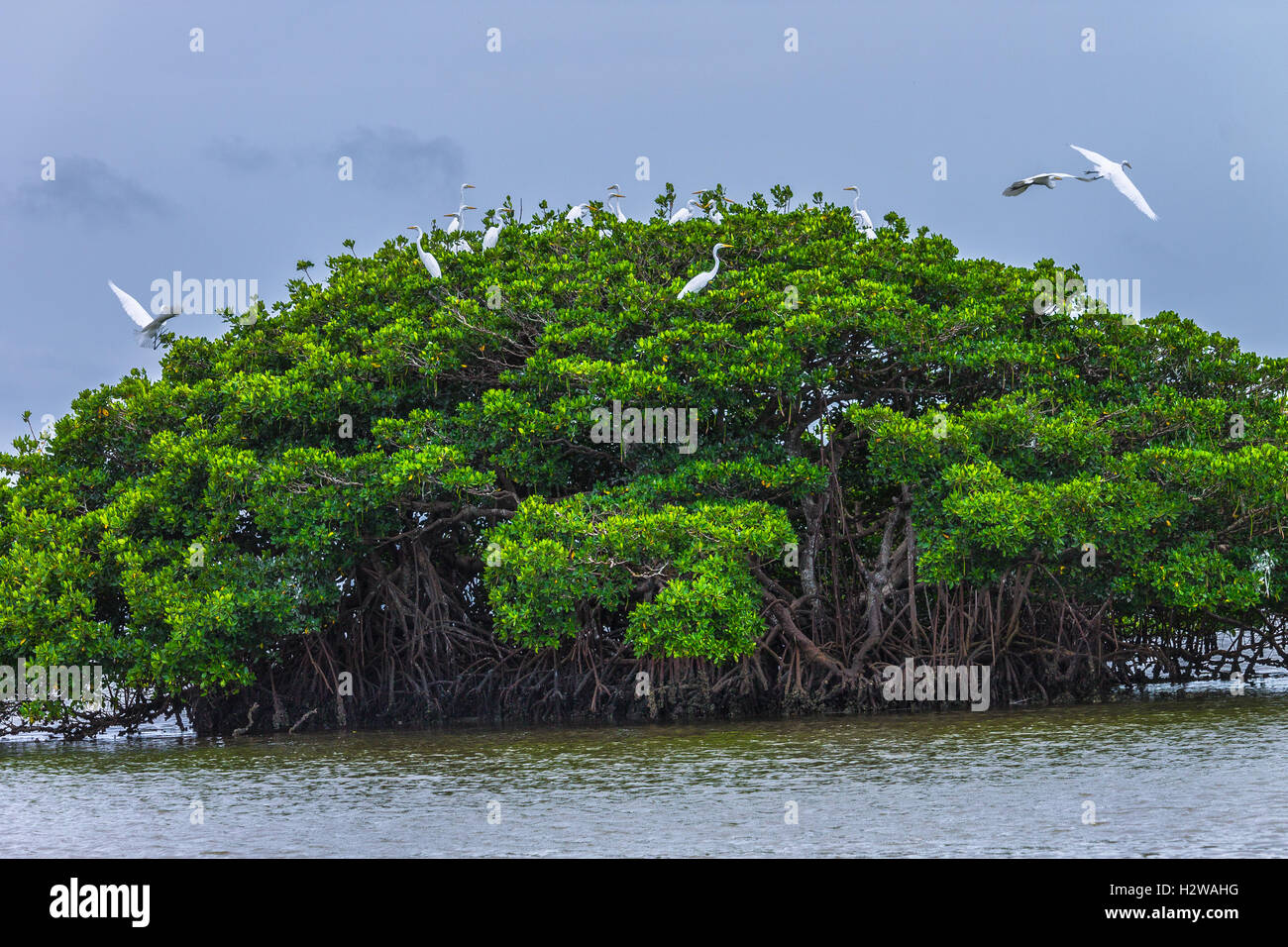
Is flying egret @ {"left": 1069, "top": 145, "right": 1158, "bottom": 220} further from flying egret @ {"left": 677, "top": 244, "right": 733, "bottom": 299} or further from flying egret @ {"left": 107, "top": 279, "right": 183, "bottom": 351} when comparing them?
flying egret @ {"left": 107, "top": 279, "right": 183, "bottom": 351}

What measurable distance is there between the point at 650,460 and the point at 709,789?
20.6 ft

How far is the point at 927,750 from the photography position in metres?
12.7

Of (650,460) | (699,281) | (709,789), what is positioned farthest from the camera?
(650,460)

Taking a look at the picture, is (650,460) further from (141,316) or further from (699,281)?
(141,316)

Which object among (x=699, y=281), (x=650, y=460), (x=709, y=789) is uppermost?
(x=699, y=281)

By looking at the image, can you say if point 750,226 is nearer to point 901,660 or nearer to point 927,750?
point 901,660

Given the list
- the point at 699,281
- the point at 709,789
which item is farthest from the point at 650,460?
the point at 709,789

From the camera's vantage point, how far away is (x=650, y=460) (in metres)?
16.6

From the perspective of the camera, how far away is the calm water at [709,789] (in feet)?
29.3

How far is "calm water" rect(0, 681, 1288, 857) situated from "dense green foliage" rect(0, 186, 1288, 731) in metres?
1.53

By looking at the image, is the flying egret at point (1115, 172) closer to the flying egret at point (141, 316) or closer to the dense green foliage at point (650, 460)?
the dense green foliage at point (650, 460)

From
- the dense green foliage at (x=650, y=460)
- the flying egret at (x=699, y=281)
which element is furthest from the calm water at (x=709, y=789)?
the flying egret at (x=699, y=281)

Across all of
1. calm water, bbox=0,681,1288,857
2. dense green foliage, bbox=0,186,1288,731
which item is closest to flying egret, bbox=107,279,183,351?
dense green foliage, bbox=0,186,1288,731

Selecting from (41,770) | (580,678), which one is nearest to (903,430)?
(580,678)
